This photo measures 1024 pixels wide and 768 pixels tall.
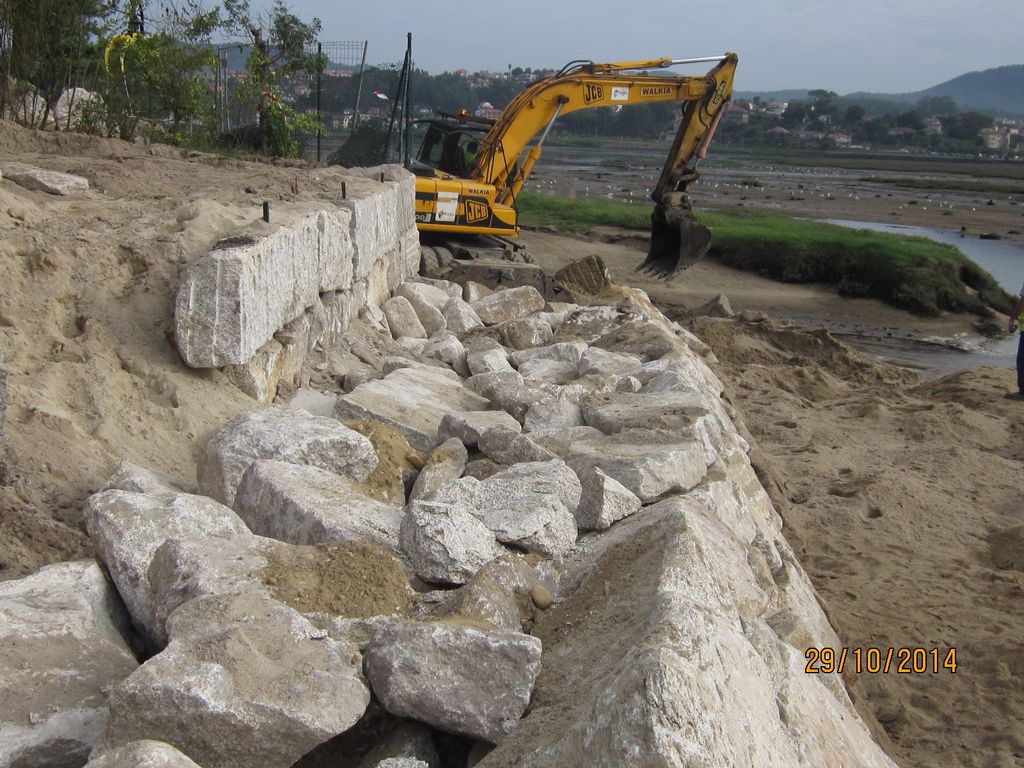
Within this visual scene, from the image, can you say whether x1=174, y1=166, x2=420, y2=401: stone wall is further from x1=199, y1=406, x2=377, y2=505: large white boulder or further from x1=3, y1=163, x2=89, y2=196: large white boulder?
x1=3, y1=163, x2=89, y2=196: large white boulder

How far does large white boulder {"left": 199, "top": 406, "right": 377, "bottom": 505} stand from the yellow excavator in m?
7.31

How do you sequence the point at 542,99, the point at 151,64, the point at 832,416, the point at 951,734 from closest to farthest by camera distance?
the point at 951,734 → the point at 832,416 → the point at 151,64 → the point at 542,99

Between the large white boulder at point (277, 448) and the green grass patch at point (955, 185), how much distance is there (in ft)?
121

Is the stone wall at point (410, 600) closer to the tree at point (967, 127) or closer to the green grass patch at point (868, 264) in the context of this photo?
the green grass patch at point (868, 264)

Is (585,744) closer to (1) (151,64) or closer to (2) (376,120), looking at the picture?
(1) (151,64)

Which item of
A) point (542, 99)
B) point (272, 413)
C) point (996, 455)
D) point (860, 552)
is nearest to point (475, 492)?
point (272, 413)

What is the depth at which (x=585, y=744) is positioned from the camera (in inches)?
81.8

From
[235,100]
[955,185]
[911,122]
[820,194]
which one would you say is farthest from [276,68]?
[911,122]

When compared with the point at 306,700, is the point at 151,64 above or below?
above

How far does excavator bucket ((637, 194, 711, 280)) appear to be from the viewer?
12719 millimetres

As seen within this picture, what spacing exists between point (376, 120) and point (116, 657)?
499 inches

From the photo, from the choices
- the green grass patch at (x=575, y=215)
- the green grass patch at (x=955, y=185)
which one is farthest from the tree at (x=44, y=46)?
the green grass patch at (x=955, y=185)

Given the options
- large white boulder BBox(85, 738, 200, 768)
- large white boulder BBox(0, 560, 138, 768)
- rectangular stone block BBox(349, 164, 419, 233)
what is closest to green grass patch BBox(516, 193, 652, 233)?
rectangular stone block BBox(349, 164, 419, 233)

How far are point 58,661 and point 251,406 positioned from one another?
1885mm
